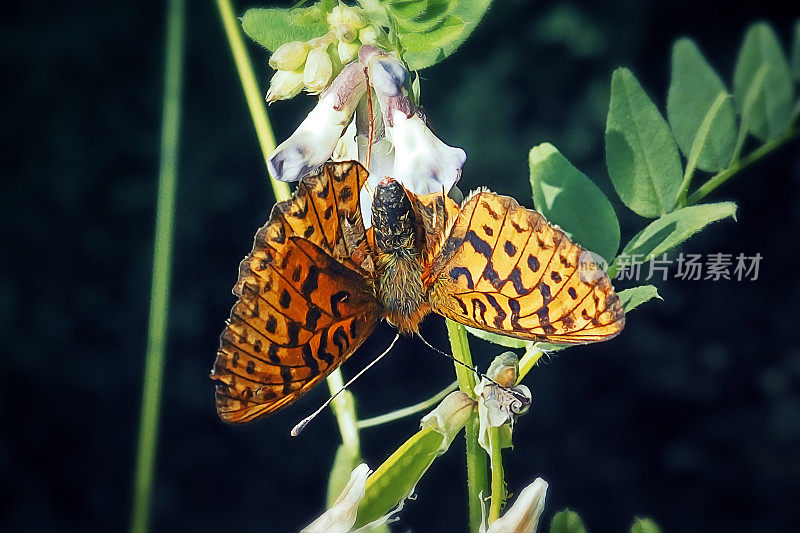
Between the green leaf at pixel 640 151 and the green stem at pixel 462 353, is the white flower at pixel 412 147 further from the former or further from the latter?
the green leaf at pixel 640 151

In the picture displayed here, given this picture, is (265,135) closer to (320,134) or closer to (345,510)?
(320,134)

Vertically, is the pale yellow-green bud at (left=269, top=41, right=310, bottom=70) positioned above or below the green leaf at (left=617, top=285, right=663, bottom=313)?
above

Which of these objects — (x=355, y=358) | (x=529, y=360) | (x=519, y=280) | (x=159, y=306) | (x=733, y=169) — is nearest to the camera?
(x=519, y=280)

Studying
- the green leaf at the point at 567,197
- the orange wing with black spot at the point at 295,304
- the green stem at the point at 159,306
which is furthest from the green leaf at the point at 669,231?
the green stem at the point at 159,306

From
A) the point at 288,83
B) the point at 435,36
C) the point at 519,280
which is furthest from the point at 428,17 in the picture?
the point at 519,280

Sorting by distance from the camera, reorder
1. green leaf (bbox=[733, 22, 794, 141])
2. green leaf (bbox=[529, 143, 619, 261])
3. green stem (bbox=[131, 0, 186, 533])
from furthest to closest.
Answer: green stem (bbox=[131, 0, 186, 533]) < green leaf (bbox=[733, 22, 794, 141]) < green leaf (bbox=[529, 143, 619, 261])

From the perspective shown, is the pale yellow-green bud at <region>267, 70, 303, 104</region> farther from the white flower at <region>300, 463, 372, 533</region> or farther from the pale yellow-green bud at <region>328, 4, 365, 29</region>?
the white flower at <region>300, 463, 372, 533</region>

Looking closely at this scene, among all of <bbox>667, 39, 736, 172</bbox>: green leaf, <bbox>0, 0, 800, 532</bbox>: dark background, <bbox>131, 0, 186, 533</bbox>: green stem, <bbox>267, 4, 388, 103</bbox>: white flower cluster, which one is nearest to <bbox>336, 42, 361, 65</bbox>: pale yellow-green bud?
<bbox>267, 4, 388, 103</bbox>: white flower cluster
